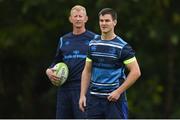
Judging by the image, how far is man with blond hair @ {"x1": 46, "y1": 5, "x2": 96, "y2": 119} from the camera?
29.5ft

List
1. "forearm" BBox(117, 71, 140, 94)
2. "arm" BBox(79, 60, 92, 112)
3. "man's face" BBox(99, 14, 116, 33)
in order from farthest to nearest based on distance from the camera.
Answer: "arm" BBox(79, 60, 92, 112), "man's face" BBox(99, 14, 116, 33), "forearm" BBox(117, 71, 140, 94)

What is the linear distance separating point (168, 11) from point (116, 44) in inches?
335

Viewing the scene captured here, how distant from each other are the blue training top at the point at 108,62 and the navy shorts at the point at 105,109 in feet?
0.24

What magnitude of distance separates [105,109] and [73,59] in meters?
1.22

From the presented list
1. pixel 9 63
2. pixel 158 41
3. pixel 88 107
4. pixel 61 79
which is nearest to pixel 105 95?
pixel 88 107

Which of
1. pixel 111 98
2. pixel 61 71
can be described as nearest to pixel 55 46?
pixel 61 71

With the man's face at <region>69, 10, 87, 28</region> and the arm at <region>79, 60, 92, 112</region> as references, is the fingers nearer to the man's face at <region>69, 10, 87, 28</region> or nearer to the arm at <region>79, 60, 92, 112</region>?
the arm at <region>79, 60, 92, 112</region>

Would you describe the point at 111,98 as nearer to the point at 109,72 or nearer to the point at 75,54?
the point at 109,72

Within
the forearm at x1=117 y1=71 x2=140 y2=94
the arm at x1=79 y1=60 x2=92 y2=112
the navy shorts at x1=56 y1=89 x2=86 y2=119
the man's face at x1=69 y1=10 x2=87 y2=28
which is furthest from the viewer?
the navy shorts at x1=56 y1=89 x2=86 y2=119

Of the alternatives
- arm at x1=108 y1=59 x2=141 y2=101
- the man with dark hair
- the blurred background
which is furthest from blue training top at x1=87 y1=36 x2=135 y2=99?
the blurred background

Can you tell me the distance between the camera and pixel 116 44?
26.0 ft

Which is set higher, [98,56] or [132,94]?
[98,56]

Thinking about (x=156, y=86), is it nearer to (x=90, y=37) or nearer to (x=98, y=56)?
(x=90, y=37)

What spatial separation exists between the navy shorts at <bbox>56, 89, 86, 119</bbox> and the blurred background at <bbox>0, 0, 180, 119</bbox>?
620 cm
